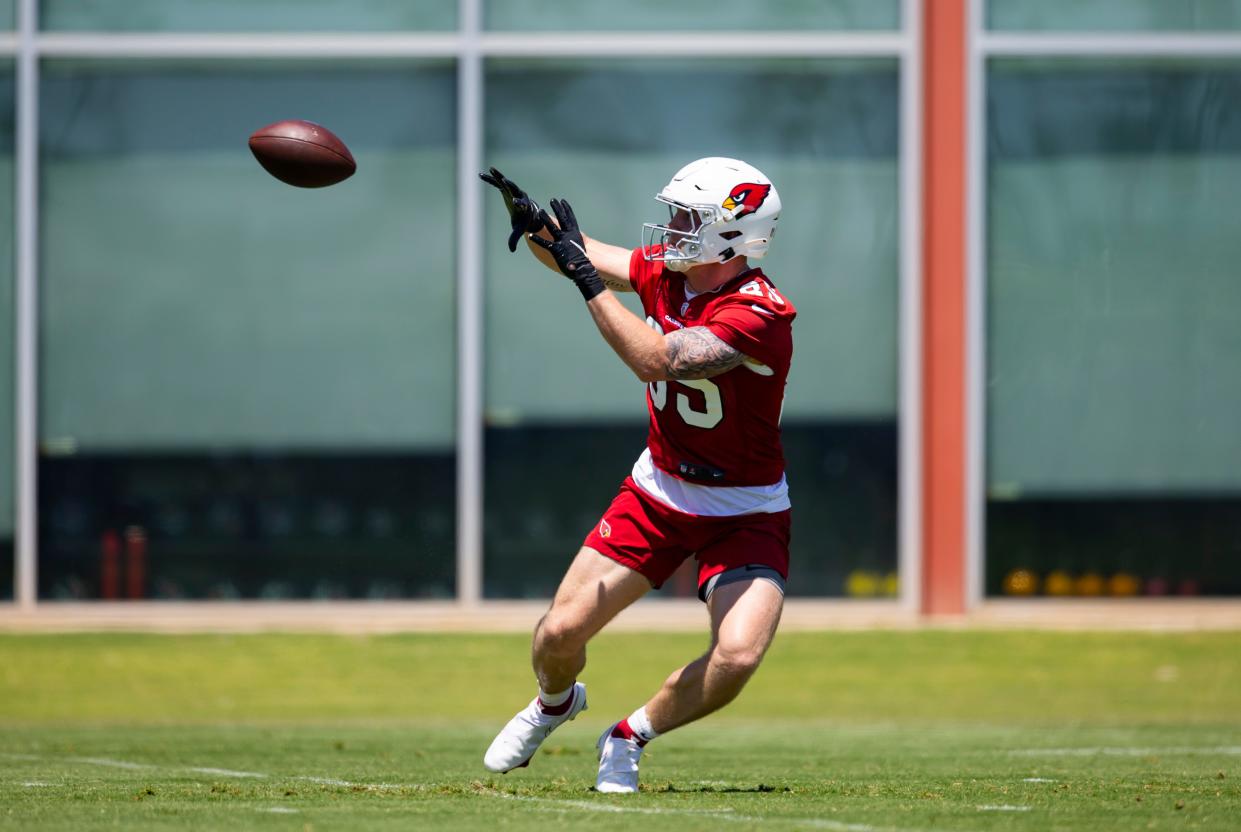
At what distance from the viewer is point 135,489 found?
12844 mm

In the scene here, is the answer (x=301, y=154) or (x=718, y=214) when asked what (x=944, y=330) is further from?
(x=718, y=214)

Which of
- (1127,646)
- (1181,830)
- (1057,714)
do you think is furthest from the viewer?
(1127,646)

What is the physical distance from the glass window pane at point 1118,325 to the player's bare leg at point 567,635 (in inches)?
279

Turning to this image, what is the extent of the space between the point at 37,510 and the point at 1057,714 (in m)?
7.01

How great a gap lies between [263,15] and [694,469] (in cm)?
767

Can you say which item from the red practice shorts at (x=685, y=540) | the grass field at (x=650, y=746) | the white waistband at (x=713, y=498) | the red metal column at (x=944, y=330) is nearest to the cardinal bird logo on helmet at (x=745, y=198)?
the white waistband at (x=713, y=498)

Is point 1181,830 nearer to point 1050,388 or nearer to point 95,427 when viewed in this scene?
point 1050,388

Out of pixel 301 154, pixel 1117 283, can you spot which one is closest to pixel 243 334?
pixel 301 154

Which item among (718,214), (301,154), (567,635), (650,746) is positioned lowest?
(650,746)

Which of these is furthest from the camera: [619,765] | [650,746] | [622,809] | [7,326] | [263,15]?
[7,326]

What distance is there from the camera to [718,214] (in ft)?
20.3

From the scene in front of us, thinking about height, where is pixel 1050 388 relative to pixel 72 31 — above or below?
below

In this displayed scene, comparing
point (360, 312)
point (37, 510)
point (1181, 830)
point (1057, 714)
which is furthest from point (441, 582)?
point (1181, 830)

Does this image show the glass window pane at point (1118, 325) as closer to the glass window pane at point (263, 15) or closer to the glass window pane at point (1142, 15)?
the glass window pane at point (1142, 15)
